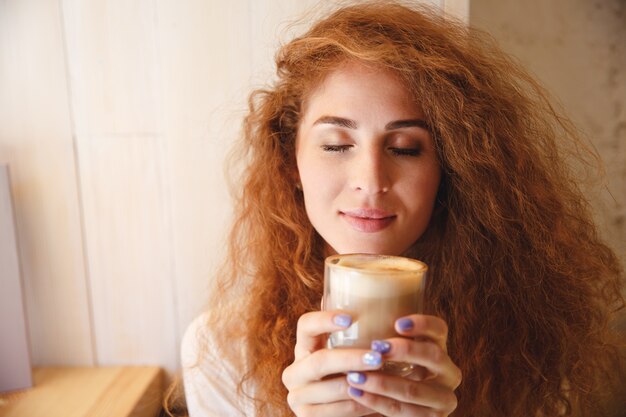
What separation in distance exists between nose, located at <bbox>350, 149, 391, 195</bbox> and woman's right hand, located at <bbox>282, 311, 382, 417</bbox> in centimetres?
30

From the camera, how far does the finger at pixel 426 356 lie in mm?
666

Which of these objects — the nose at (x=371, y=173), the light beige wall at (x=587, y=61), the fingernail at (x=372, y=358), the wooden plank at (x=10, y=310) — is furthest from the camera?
the light beige wall at (x=587, y=61)

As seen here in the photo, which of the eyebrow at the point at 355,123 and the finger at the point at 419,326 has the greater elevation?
the eyebrow at the point at 355,123

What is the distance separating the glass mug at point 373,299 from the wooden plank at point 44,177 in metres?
0.96

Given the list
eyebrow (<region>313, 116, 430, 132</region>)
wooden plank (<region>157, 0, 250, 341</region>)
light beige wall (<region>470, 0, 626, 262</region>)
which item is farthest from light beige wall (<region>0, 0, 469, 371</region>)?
eyebrow (<region>313, 116, 430, 132</region>)

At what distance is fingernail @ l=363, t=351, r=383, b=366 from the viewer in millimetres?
654

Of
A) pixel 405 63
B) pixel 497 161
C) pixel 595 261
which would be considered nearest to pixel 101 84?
pixel 405 63

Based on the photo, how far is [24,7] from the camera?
48.4 inches

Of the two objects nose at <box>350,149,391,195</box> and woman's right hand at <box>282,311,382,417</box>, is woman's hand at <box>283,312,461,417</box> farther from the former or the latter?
nose at <box>350,149,391,195</box>

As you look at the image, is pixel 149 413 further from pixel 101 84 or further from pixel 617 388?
pixel 617 388

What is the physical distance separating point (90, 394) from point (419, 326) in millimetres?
1005

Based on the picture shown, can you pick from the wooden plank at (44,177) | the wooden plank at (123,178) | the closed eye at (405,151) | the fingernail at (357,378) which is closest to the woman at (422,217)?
the closed eye at (405,151)

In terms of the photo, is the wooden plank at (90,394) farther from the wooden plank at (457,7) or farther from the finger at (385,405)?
the wooden plank at (457,7)

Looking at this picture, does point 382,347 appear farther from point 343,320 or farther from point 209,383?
point 209,383
